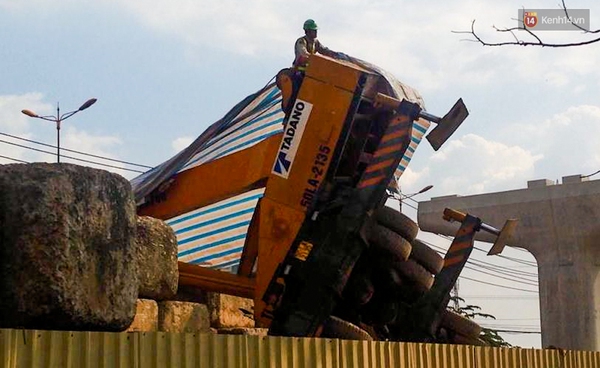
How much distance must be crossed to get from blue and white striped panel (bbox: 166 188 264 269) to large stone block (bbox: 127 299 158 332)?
1.76 meters

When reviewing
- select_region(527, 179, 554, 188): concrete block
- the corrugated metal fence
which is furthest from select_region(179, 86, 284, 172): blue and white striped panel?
select_region(527, 179, 554, 188): concrete block

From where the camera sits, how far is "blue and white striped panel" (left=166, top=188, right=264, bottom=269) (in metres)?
8.70

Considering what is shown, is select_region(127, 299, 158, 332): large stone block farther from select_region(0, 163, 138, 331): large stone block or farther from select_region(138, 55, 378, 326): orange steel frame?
select_region(0, 163, 138, 331): large stone block

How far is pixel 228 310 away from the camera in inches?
328

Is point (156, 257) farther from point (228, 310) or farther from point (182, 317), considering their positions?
point (228, 310)

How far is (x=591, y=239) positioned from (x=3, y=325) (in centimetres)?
2540

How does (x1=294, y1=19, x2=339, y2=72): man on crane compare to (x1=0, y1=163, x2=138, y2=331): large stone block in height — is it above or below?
above

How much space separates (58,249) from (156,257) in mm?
1840

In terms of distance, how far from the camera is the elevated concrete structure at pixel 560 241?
91.6ft

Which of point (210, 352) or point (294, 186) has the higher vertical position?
point (294, 186)

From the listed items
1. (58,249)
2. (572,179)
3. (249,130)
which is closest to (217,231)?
(249,130)

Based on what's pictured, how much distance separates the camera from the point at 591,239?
28141mm

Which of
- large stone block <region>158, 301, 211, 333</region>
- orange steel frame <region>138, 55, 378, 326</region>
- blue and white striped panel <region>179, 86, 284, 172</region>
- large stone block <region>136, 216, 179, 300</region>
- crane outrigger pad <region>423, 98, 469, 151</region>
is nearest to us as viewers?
large stone block <region>136, 216, 179, 300</region>

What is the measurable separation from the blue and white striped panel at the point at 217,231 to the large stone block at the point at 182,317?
0.82 metres
